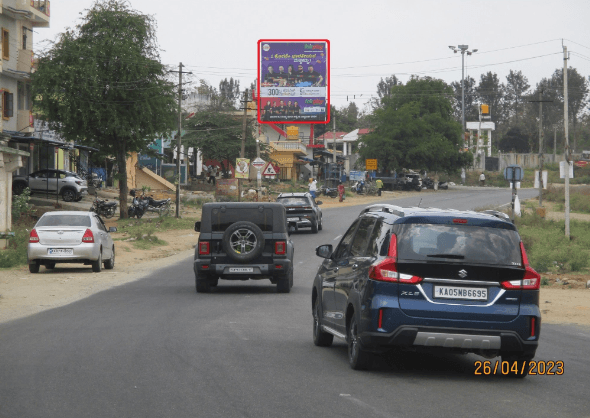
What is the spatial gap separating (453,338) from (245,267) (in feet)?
31.6

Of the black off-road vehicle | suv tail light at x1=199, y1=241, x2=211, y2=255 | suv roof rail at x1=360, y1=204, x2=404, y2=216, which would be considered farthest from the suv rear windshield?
suv roof rail at x1=360, y1=204, x2=404, y2=216

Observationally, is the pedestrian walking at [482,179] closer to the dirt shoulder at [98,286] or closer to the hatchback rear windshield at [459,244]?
the dirt shoulder at [98,286]

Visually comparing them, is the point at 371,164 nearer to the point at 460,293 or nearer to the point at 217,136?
the point at 217,136

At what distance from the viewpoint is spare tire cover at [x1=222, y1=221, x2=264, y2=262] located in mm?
16562

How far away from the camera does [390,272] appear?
776cm

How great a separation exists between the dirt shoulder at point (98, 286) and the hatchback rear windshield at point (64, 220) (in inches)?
51.4

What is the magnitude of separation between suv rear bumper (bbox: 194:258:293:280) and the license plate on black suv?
9.39 metres

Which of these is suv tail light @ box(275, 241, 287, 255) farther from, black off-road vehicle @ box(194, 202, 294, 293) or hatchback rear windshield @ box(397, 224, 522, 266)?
hatchback rear windshield @ box(397, 224, 522, 266)

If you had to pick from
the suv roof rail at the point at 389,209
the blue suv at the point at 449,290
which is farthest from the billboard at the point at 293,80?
the blue suv at the point at 449,290

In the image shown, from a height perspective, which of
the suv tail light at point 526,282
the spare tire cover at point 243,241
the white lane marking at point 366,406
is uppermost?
the suv tail light at point 526,282

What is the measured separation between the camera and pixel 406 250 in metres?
7.84

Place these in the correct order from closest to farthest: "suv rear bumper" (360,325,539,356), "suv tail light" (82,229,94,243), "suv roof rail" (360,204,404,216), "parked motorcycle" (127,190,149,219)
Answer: "suv rear bumper" (360,325,539,356)
"suv roof rail" (360,204,404,216)
"suv tail light" (82,229,94,243)
"parked motorcycle" (127,190,149,219)

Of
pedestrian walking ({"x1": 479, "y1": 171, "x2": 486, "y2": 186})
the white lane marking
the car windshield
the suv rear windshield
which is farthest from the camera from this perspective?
pedestrian walking ({"x1": 479, "y1": 171, "x2": 486, "y2": 186})

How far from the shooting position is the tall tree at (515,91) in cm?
14500
